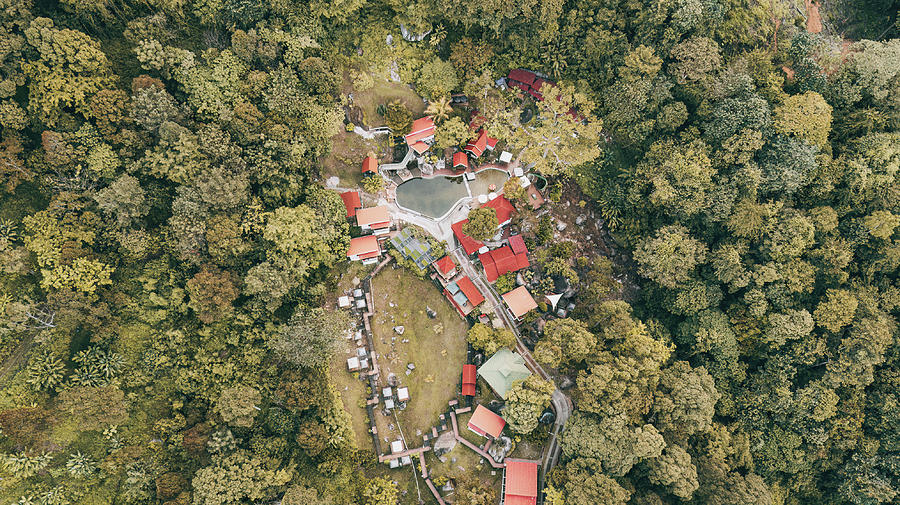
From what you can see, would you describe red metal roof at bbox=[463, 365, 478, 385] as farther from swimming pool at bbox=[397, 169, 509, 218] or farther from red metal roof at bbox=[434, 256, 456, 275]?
swimming pool at bbox=[397, 169, 509, 218]

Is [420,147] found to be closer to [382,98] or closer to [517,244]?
[382,98]

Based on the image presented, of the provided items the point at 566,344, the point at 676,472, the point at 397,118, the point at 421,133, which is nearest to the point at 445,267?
the point at 566,344

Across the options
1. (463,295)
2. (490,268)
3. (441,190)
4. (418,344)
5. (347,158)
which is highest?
(347,158)

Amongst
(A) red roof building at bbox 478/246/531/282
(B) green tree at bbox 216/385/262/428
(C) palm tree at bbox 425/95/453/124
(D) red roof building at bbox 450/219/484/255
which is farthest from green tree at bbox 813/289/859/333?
(B) green tree at bbox 216/385/262/428

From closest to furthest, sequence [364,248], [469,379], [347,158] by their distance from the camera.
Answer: [469,379] → [364,248] → [347,158]

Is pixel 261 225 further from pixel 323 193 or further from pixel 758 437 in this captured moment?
pixel 758 437

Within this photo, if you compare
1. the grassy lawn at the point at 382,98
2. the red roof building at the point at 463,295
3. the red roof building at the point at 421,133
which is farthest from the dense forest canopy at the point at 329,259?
the red roof building at the point at 421,133

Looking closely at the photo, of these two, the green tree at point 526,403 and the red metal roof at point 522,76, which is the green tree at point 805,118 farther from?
the green tree at point 526,403
